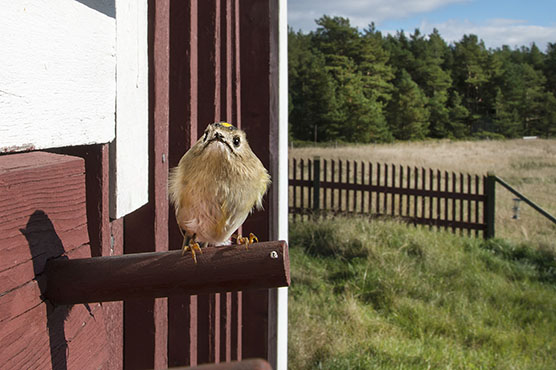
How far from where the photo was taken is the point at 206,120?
234 centimetres

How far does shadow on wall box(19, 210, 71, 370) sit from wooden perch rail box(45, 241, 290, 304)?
27mm

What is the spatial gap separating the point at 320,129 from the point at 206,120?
143 feet

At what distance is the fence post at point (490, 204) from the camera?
37.7 ft

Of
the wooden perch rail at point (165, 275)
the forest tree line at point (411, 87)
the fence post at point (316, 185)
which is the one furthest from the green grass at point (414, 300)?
the forest tree line at point (411, 87)

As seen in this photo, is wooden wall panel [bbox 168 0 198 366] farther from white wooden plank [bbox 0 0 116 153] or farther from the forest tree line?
the forest tree line

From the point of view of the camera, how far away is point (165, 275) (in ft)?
3.08

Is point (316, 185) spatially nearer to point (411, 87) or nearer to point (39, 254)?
point (39, 254)

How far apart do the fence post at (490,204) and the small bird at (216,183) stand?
11.1 meters

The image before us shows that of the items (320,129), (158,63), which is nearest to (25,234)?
(158,63)

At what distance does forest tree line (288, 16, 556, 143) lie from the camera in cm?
4547

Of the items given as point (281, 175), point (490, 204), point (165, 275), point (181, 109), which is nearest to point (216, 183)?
point (165, 275)

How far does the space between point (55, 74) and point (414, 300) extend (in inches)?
257

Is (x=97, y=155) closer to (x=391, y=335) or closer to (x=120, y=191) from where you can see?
(x=120, y=191)

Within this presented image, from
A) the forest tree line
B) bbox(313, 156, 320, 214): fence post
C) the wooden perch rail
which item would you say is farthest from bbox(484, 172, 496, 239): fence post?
the forest tree line
